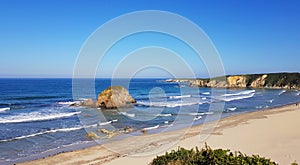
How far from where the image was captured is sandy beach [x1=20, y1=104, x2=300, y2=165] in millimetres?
13711

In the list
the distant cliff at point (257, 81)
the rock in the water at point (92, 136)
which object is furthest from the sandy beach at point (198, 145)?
the distant cliff at point (257, 81)

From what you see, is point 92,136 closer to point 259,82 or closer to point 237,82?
point 237,82

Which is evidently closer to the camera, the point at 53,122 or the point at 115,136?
the point at 115,136

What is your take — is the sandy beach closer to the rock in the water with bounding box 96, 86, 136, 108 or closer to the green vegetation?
the green vegetation

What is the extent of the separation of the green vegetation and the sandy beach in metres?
6.01

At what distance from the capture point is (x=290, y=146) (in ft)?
50.2

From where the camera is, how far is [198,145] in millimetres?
16391

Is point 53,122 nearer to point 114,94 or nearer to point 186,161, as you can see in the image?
point 114,94

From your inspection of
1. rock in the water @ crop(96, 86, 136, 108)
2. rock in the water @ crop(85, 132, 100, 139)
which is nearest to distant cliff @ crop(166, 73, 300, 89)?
rock in the water @ crop(96, 86, 136, 108)

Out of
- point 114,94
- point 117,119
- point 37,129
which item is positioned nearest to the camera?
point 37,129

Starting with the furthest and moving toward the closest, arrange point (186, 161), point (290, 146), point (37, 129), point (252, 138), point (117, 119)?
1. point (117, 119)
2. point (37, 129)
3. point (252, 138)
4. point (290, 146)
5. point (186, 161)

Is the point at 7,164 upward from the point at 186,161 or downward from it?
downward

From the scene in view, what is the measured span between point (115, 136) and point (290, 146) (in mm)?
11616

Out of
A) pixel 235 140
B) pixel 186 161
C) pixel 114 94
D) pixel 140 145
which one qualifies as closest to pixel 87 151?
pixel 140 145
